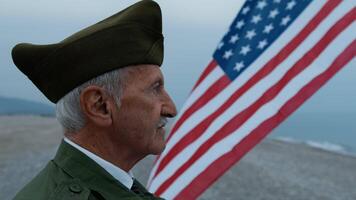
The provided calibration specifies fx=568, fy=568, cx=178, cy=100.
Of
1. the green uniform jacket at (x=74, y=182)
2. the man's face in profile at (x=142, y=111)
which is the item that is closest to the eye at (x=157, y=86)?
the man's face in profile at (x=142, y=111)

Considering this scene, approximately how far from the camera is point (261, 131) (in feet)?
8.27

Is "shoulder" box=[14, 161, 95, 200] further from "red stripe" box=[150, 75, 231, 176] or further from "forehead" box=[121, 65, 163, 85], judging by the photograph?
"red stripe" box=[150, 75, 231, 176]

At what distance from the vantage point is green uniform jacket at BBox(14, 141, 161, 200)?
1.23 metres

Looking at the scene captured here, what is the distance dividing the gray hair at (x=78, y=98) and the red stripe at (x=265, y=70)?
1.33 metres

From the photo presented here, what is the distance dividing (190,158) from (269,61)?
22.5 inches

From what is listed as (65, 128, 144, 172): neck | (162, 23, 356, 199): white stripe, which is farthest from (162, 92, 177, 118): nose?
(162, 23, 356, 199): white stripe

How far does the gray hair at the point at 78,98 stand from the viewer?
129 centimetres

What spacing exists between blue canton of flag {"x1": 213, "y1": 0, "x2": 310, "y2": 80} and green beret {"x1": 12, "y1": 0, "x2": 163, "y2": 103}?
1203 mm

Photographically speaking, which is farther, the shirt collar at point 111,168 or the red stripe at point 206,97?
the red stripe at point 206,97

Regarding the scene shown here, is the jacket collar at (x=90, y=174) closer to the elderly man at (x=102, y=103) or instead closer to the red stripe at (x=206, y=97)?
the elderly man at (x=102, y=103)

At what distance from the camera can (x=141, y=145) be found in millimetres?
1349

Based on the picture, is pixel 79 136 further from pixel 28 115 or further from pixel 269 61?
pixel 28 115

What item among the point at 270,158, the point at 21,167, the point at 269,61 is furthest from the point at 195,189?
the point at 270,158

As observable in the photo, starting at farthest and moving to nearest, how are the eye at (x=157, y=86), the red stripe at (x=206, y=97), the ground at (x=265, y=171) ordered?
the ground at (x=265, y=171) → the red stripe at (x=206, y=97) → the eye at (x=157, y=86)
